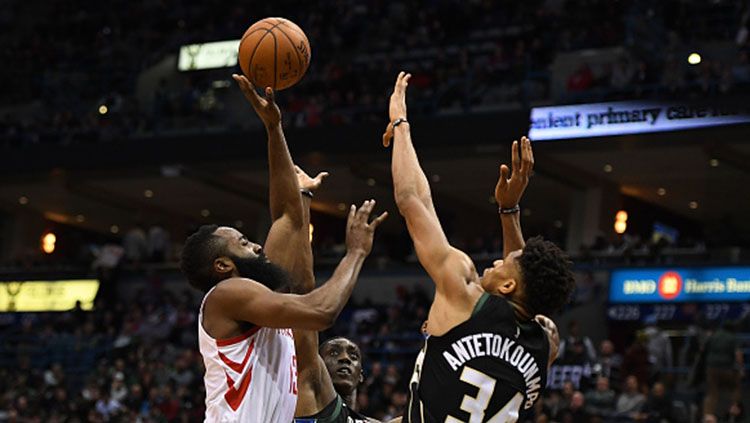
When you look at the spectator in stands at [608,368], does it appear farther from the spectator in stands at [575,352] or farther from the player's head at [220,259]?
the player's head at [220,259]

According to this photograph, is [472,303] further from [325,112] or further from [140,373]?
[325,112]

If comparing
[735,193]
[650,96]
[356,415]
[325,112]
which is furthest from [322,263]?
[356,415]

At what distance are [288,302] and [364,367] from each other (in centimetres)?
1577

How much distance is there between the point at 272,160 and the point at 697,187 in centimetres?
2417

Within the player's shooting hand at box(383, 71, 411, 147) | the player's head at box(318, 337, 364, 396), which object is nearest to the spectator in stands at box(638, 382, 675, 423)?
the player's head at box(318, 337, 364, 396)

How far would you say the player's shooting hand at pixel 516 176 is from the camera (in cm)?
648

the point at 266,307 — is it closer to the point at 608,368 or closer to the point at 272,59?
the point at 272,59

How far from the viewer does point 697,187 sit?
1168 inches

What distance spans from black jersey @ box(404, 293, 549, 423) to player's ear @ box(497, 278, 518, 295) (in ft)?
0.19

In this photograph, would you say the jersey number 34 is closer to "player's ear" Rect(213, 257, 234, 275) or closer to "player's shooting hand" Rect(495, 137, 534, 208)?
"player's ear" Rect(213, 257, 234, 275)

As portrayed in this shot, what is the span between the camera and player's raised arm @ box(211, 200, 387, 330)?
18.2 ft

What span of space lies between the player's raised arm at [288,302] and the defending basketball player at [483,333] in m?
0.39

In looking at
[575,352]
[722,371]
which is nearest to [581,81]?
[575,352]

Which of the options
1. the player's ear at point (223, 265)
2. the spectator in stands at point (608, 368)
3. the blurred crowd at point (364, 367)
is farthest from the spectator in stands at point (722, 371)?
the player's ear at point (223, 265)
